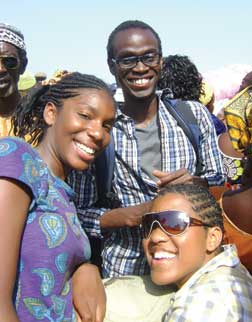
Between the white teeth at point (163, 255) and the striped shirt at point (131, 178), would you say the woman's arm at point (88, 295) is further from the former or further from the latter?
the striped shirt at point (131, 178)

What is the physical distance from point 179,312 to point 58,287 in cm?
50

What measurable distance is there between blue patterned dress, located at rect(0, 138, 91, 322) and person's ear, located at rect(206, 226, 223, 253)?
2.31ft

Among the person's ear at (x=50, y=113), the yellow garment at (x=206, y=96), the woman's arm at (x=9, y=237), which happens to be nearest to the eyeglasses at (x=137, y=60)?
the person's ear at (x=50, y=113)

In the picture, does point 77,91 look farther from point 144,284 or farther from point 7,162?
point 144,284

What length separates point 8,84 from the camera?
3.25 metres

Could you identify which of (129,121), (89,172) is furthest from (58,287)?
(129,121)

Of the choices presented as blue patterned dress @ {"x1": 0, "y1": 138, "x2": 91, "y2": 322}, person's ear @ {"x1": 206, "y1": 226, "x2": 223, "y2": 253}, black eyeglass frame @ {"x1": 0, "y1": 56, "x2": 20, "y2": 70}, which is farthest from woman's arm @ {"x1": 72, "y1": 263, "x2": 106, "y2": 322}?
black eyeglass frame @ {"x1": 0, "y1": 56, "x2": 20, "y2": 70}

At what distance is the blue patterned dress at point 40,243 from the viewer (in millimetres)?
1754

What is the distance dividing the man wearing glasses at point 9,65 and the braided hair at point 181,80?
1.35 m

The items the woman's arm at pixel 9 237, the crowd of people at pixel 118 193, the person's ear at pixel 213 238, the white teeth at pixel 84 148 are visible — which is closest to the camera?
the woman's arm at pixel 9 237

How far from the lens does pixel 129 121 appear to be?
9.86 feet

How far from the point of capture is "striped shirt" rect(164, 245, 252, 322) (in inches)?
80.0

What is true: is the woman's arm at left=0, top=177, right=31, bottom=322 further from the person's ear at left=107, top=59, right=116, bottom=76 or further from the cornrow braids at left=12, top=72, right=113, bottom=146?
the person's ear at left=107, top=59, right=116, bottom=76

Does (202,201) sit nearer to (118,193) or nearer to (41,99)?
(118,193)
